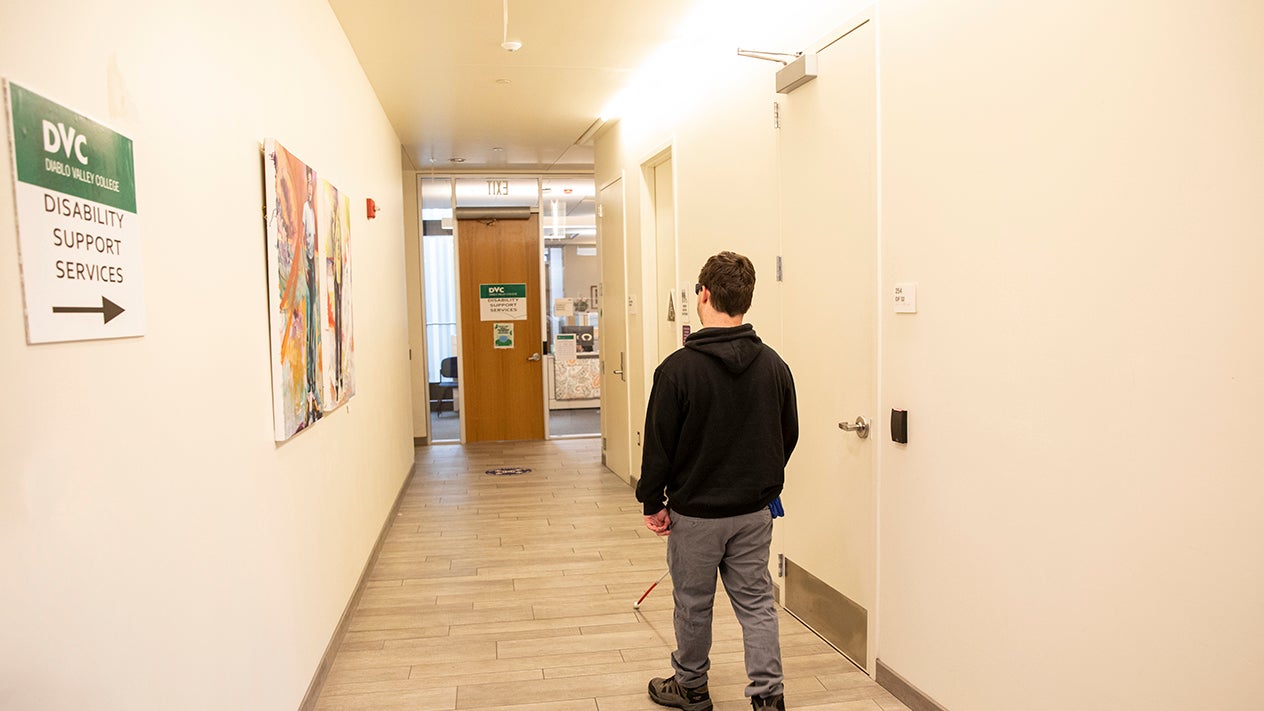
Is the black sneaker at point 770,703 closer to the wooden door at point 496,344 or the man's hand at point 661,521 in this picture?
the man's hand at point 661,521

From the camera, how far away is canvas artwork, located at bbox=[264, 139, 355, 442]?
265cm

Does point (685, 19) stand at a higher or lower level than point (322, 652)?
higher

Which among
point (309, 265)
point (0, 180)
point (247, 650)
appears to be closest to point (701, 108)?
point (309, 265)

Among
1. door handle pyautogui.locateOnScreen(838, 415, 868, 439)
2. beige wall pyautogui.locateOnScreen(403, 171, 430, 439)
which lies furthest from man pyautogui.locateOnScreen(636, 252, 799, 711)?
beige wall pyautogui.locateOnScreen(403, 171, 430, 439)

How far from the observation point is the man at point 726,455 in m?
2.69

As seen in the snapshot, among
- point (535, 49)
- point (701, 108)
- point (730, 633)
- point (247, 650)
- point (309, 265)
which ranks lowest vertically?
point (730, 633)

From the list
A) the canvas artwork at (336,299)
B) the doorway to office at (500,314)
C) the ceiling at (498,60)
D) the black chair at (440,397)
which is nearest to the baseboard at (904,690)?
the canvas artwork at (336,299)

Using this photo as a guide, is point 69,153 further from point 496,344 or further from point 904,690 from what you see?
point 496,344

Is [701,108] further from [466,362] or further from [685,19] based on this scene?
[466,362]

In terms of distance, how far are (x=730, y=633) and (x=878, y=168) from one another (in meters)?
2.10

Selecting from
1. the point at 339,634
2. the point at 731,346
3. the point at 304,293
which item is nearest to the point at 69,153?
the point at 304,293

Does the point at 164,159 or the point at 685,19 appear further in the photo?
the point at 685,19

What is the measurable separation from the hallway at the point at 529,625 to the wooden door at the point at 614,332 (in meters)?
0.85

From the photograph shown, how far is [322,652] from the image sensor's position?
3.25 metres
